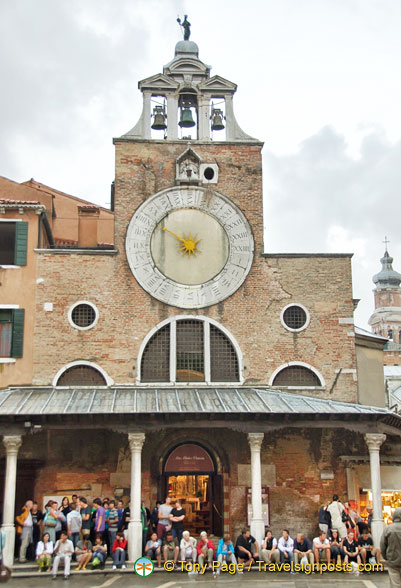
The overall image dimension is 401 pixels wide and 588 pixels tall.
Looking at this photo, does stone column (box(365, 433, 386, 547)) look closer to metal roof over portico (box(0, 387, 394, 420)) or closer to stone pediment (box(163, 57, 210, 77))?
metal roof over portico (box(0, 387, 394, 420))

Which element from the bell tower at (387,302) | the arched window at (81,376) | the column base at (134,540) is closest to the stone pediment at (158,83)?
the arched window at (81,376)

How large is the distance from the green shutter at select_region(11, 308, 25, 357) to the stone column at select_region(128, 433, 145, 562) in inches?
184

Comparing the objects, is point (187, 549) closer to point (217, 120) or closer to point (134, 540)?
point (134, 540)

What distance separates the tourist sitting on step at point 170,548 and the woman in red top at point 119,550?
1.00m

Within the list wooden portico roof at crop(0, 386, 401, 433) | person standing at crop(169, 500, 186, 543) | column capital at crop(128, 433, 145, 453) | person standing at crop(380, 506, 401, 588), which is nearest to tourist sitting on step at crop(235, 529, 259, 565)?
person standing at crop(169, 500, 186, 543)

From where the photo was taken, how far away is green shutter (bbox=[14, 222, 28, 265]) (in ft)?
75.1

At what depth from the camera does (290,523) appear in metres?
21.8

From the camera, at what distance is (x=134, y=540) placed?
18.9 meters

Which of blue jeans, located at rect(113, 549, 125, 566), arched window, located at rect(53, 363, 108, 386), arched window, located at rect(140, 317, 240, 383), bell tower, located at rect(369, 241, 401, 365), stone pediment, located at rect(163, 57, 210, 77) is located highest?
bell tower, located at rect(369, 241, 401, 365)

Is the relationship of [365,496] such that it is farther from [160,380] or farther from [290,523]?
[160,380]

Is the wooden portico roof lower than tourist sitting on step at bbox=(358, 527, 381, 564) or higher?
higher

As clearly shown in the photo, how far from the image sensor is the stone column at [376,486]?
19.5 metres

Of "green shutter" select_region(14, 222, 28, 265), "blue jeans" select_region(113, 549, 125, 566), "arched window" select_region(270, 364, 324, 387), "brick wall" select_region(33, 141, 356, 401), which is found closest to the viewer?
"blue jeans" select_region(113, 549, 125, 566)

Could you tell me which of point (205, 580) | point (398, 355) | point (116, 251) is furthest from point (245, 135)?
point (398, 355)
